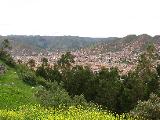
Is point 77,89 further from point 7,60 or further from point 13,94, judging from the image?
point 13,94

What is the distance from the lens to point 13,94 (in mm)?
54406

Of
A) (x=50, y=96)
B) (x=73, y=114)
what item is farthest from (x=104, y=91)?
(x=73, y=114)

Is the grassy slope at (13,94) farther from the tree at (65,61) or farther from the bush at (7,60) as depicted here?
the tree at (65,61)

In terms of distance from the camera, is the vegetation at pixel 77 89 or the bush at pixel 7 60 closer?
the vegetation at pixel 77 89

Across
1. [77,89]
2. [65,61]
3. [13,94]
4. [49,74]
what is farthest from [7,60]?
[65,61]

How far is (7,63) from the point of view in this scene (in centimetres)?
8262

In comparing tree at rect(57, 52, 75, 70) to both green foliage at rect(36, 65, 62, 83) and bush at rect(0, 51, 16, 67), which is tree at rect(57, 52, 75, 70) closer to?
green foliage at rect(36, 65, 62, 83)

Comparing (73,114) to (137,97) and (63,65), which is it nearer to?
(137,97)

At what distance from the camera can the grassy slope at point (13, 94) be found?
1956 inches

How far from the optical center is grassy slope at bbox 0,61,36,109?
1956 inches

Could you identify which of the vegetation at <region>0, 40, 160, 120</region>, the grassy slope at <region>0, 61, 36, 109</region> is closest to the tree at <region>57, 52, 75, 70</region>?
the vegetation at <region>0, 40, 160, 120</region>

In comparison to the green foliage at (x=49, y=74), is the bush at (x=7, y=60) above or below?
above

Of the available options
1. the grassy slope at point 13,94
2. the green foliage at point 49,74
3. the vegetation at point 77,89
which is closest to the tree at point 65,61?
the vegetation at point 77,89

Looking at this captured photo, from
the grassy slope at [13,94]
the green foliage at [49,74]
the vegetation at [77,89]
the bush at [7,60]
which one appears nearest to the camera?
the grassy slope at [13,94]
